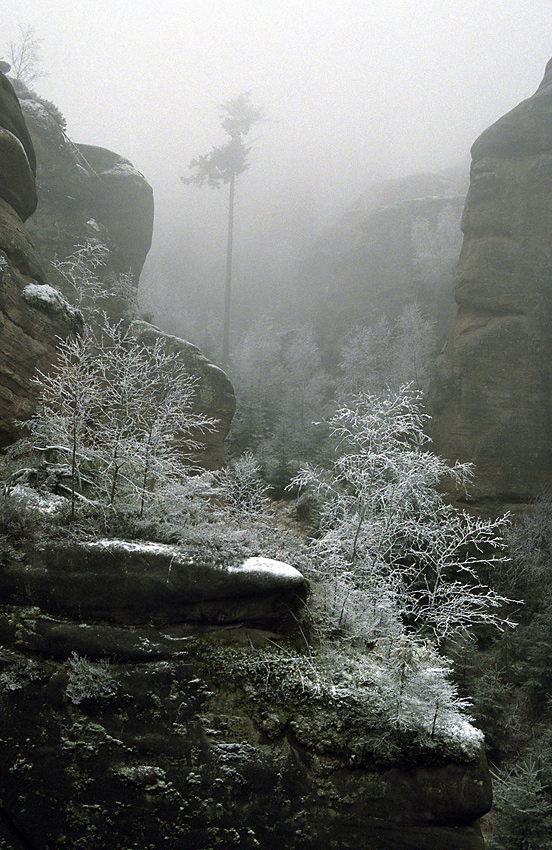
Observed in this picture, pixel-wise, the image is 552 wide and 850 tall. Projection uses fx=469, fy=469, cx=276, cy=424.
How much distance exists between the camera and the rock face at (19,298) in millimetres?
7820

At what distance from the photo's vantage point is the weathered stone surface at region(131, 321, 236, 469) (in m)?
14.0

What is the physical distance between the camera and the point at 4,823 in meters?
4.34

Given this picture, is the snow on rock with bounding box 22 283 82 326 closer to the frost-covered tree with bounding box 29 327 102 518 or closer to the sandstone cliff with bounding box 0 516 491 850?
the frost-covered tree with bounding box 29 327 102 518

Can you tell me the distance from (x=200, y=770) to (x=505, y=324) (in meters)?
18.2

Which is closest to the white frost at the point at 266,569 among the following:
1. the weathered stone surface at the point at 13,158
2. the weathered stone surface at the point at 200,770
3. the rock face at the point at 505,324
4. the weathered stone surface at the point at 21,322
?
the weathered stone surface at the point at 200,770

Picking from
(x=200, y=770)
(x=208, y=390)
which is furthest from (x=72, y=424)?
(x=208, y=390)

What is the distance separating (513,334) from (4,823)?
1936 centimetres

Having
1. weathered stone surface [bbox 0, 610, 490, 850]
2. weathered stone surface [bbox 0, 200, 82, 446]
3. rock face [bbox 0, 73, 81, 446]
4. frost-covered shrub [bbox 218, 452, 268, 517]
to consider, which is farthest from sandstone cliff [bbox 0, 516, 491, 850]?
rock face [bbox 0, 73, 81, 446]

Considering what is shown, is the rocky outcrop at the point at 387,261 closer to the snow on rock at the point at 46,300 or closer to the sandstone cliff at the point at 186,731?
the snow on rock at the point at 46,300

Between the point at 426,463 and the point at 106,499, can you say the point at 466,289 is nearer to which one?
the point at 426,463

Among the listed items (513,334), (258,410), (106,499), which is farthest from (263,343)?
(106,499)

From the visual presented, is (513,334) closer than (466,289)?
Yes

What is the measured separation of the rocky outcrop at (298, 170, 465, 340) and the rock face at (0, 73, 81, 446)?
844 inches

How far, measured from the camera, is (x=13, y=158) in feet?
29.2
